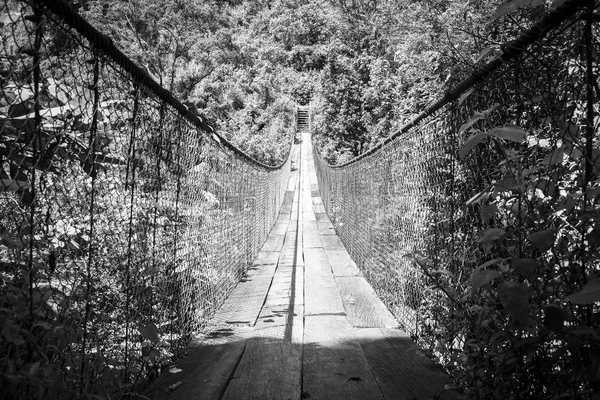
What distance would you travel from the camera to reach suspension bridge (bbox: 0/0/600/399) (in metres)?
0.86

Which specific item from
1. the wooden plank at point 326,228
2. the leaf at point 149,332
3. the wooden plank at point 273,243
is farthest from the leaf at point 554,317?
the wooden plank at point 326,228

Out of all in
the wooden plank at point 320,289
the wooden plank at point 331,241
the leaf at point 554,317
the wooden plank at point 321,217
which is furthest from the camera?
the wooden plank at point 321,217

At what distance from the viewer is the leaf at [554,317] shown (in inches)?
31.1

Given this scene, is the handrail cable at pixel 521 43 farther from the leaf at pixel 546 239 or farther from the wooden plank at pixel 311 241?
the wooden plank at pixel 311 241

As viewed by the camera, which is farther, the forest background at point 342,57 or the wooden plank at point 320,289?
the forest background at point 342,57

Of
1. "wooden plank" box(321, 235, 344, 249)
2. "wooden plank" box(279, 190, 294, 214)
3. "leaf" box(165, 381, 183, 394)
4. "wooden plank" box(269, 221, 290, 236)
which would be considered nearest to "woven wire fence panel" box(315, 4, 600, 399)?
"leaf" box(165, 381, 183, 394)

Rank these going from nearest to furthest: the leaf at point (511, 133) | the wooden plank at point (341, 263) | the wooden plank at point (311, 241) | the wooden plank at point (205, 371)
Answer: the leaf at point (511, 133) → the wooden plank at point (205, 371) → the wooden plank at point (341, 263) → the wooden plank at point (311, 241)

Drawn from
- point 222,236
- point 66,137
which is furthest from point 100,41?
point 222,236

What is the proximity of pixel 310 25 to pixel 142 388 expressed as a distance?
3432 centimetres

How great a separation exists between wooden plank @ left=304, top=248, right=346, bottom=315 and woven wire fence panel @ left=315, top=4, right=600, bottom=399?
32.9 inches

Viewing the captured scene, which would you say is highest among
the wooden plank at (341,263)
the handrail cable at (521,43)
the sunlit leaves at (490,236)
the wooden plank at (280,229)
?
the handrail cable at (521,43)

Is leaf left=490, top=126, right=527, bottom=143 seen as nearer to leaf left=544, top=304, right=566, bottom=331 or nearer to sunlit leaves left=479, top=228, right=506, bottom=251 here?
sunlit leaves left=479, top=228, right=506, bottom=251

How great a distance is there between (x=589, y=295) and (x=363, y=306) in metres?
2.14

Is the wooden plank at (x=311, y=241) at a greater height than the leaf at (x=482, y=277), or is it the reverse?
the leaf at (x=482, y=277)
